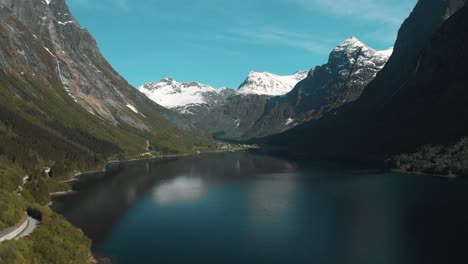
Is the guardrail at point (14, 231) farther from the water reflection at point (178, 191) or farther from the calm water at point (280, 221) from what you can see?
the water reflection at point (178, 191)

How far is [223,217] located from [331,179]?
3323 inches

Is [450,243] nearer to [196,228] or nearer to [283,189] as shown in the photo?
[196,228]

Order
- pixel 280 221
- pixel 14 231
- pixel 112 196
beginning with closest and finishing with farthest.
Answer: pixel 14 231, pixel 280 221, pixel 112 196

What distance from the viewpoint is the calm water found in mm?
85438

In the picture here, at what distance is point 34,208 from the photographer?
86500 millimetres

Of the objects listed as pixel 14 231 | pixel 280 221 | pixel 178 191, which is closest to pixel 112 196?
pixel 178 191

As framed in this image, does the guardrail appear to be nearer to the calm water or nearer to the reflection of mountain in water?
the calm water

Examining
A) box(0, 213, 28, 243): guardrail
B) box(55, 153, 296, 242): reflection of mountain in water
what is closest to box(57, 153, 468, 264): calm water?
box(55, 153, 296, 242): reflection of mountain in water

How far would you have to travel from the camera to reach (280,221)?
111438 millimetres

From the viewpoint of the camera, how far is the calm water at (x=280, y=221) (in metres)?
85.4

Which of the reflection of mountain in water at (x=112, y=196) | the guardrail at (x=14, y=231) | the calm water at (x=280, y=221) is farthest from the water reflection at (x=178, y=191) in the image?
the guardrail at (x=14, y=231)

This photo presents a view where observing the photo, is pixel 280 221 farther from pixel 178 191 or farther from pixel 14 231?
pixel 178 191

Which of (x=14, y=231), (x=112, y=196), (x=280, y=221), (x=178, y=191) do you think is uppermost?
(x=14, y=231)

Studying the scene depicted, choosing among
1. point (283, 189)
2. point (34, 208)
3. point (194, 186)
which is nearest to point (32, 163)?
point (194, 186)
